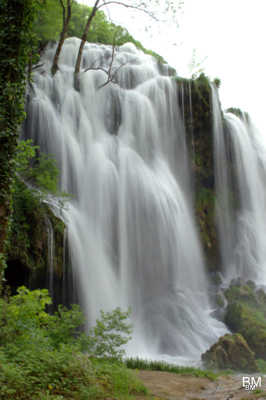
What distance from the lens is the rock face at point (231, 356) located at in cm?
833

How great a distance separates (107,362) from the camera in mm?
4770

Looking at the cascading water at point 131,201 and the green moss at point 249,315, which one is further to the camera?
the cascading water at point 131,201

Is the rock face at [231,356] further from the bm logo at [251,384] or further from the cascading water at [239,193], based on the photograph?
the cascading water at [239,193]

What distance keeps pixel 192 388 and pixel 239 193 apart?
621 inches

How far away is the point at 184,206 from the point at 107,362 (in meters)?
11.8

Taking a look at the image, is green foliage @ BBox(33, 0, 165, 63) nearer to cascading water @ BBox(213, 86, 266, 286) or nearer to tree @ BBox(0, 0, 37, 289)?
cascading water @ BBox(213, 86, 266, 286)

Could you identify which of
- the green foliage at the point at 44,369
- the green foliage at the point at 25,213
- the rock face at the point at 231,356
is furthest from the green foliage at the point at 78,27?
the rock face at the point at 231,356

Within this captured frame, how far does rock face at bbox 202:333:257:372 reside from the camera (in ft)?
27.3

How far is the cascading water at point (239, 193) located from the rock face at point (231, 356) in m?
9.13

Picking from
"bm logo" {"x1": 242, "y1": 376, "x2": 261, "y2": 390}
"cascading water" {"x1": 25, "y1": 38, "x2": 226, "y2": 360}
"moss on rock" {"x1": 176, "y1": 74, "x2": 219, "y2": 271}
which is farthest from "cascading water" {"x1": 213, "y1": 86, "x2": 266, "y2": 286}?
"bm logo" {"x1": 242, "y1": 376, "x2": 261, "y2": 390}

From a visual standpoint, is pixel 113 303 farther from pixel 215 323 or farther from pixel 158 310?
pixel 215 323

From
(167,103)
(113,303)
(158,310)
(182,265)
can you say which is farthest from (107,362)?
(167,103)

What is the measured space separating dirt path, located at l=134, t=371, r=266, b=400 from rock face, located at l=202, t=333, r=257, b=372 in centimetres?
177

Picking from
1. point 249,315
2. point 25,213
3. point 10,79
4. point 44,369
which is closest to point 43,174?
point 25,213
